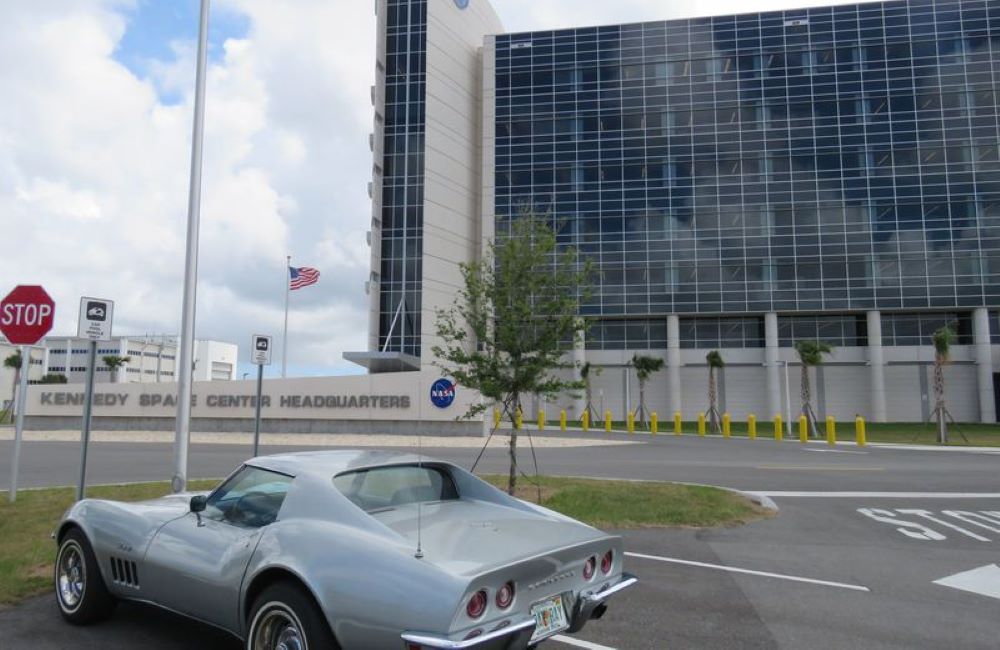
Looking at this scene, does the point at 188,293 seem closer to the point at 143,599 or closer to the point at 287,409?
the point at 143,599

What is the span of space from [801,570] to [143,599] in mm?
5762

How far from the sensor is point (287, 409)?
30.6 metres

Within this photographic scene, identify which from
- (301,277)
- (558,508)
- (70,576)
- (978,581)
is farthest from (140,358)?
(978,581)

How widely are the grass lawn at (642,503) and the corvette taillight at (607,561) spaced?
480cm

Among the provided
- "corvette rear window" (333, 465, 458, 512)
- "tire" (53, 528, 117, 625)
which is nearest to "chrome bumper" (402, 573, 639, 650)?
"corvette rear window" (333, 465, 458, 512)

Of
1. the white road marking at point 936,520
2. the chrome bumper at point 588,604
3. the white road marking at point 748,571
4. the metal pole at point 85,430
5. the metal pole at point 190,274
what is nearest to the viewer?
the chrome bumper at point 588,604

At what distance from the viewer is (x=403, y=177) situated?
2025 inches

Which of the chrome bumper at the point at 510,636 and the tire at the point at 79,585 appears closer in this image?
the chrome bumper at the point at 510,636

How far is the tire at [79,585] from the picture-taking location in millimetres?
4809

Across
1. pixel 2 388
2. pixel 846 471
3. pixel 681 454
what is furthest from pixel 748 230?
pixel 2 388

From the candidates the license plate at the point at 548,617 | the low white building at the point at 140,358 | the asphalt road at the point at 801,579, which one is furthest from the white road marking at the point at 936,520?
the low white building at the point at 140,358

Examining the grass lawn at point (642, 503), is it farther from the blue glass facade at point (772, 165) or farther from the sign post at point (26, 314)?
the blue glass facade at point (772, 165)

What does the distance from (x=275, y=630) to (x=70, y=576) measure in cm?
242

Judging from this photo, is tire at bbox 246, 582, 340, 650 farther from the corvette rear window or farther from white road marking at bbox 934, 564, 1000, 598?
white road marking at bbox 934, 564, 1000, 598
